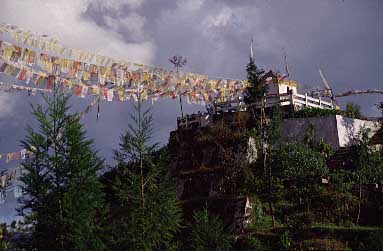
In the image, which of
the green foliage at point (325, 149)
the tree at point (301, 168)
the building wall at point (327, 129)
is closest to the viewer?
the tree at point (301, 168)

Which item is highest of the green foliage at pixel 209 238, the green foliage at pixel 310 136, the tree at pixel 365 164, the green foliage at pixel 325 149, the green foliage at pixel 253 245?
the green foliage at pixel 310 136

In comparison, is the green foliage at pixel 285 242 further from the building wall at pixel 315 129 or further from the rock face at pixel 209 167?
the building wall at pixel 315 129

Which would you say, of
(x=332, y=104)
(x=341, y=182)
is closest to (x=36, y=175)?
(x=341, y=182)

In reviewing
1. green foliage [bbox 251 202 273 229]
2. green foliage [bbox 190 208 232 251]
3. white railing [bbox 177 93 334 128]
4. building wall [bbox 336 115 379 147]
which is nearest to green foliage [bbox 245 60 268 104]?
white railing [bbox 177 93 334 128]

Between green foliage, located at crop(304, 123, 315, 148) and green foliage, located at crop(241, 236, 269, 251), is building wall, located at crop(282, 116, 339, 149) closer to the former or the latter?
green foliage, located at crop(304, 123, 315, 148)

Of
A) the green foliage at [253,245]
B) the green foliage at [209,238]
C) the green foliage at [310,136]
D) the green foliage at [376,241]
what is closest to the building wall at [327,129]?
the green foliage at [310,136]

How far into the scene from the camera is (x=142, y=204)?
66.2ft

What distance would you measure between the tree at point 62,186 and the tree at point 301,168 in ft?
43.6

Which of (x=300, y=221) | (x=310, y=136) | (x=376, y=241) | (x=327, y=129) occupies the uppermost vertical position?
(x=327, y=129)

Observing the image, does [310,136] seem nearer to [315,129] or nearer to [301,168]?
[315,129]

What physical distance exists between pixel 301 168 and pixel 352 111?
824 centimetres

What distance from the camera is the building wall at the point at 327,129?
3488 cm

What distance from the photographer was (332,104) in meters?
39.9

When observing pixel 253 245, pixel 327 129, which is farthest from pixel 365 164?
pixel 253 245
